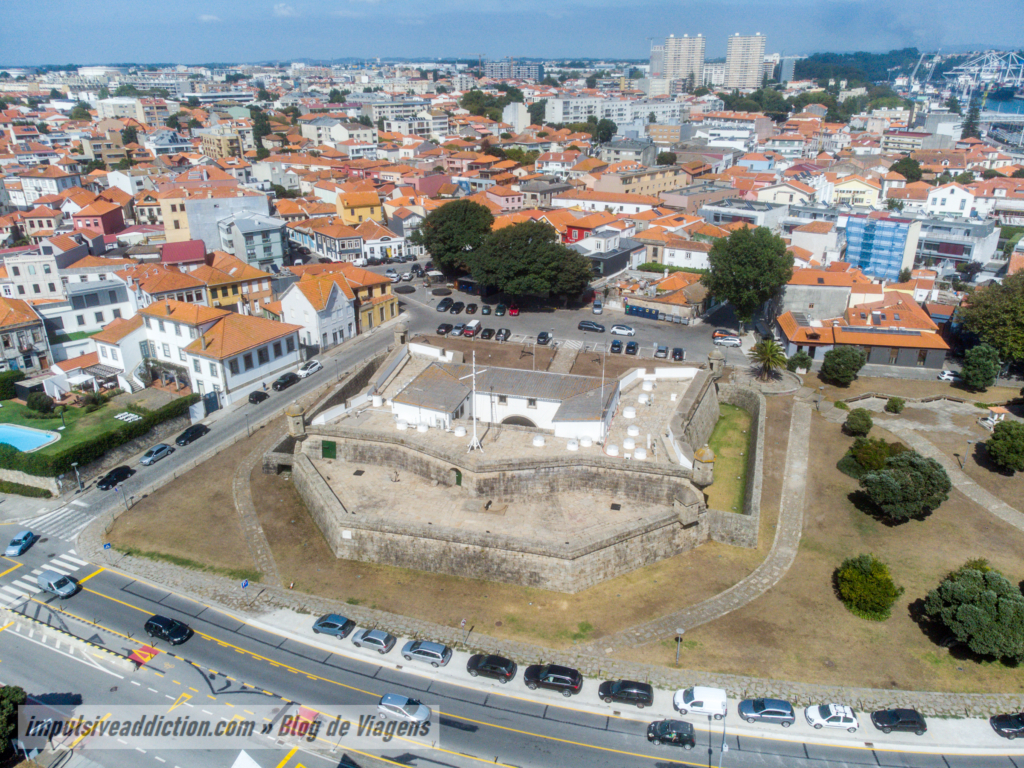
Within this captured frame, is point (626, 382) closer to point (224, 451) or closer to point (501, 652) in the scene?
point (501, 652)

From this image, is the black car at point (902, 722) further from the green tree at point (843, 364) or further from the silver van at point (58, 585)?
the silver van at point (58, 585)

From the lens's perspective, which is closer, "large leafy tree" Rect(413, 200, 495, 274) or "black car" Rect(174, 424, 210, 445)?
"black car" Rect(174, 424, 210, 445)

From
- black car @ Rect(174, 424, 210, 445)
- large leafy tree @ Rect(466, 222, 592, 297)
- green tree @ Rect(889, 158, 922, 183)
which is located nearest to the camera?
black car @ Rect(174, 424, 210, 445)

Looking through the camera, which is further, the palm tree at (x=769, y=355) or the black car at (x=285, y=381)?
the black car at (x=285, y=381)

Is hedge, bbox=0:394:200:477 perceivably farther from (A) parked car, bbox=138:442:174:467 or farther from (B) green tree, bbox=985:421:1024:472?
(B) green tree, bbox=985:421:1024:472

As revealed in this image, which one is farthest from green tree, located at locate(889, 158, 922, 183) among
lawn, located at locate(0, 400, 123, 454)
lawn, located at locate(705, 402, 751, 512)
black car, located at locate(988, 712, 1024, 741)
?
lawn, located at locate(0, 400, 123, 454)

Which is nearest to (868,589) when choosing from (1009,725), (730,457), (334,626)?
(1009,725)

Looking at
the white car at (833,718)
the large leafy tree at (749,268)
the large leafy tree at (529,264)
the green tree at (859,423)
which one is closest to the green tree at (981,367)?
the green tree at (859,423)

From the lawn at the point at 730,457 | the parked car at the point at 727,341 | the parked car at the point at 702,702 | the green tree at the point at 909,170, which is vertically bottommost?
the parked car at the point at 702,702
